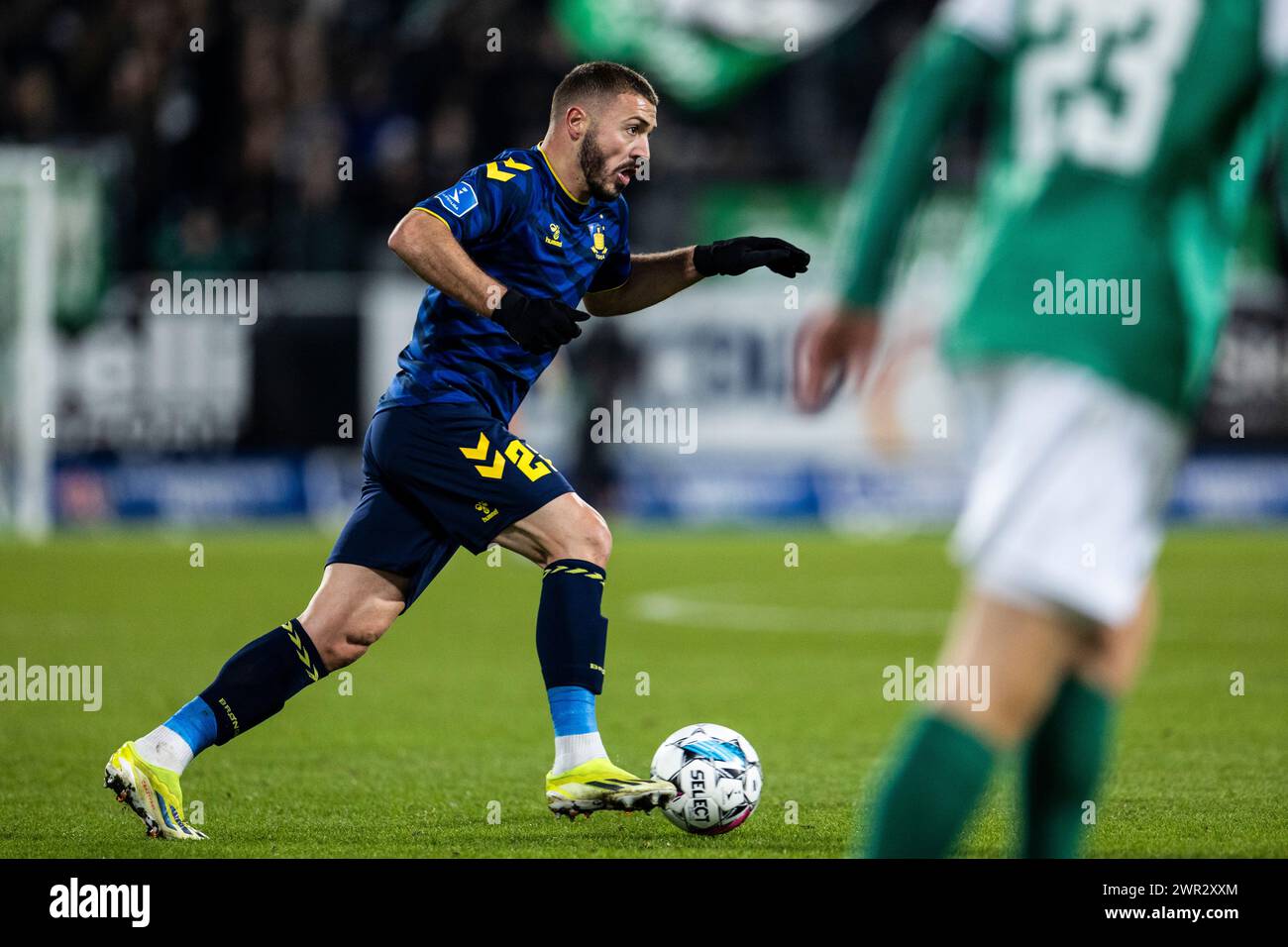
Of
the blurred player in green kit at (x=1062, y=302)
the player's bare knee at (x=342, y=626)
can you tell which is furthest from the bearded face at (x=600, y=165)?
the blurred player in green kit at (x=1062, y=302)

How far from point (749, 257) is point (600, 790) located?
1.52 m

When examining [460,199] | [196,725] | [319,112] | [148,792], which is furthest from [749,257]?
[319,112]

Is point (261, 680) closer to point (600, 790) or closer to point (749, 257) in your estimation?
point (600, 790)

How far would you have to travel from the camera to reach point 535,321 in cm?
471

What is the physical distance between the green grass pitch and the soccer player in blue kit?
0.77ft

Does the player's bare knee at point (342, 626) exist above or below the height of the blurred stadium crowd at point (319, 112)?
below

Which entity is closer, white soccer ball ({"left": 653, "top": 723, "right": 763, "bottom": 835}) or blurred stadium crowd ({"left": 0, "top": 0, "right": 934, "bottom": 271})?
white soccer ball ({"left": 653, "top": 723, "right": 763, "bottom": 835})

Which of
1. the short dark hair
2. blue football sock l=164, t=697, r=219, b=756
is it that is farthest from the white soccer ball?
the short dark hair

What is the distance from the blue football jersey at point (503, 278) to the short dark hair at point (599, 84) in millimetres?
188

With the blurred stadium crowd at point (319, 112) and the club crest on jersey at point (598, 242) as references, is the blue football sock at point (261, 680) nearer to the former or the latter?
the club crest on jersey at point (598, 242)

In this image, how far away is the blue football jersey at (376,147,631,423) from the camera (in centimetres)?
520

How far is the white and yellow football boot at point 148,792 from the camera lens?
16.1ft

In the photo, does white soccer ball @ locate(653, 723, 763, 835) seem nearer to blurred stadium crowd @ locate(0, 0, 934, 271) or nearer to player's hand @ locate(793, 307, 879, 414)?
player's hand @ locate(793, 307, 879, 414)

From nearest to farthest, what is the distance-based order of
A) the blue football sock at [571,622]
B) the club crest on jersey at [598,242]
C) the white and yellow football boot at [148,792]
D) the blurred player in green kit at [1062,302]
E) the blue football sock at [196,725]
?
1. the blurred player in green kit at [1062,302]
2. the white and yellow football boot at [148,792]
3. the blue football sock at [196,725]
4. the blue football sock at [571,622]
5. the club crest on jersey at [598,242]
